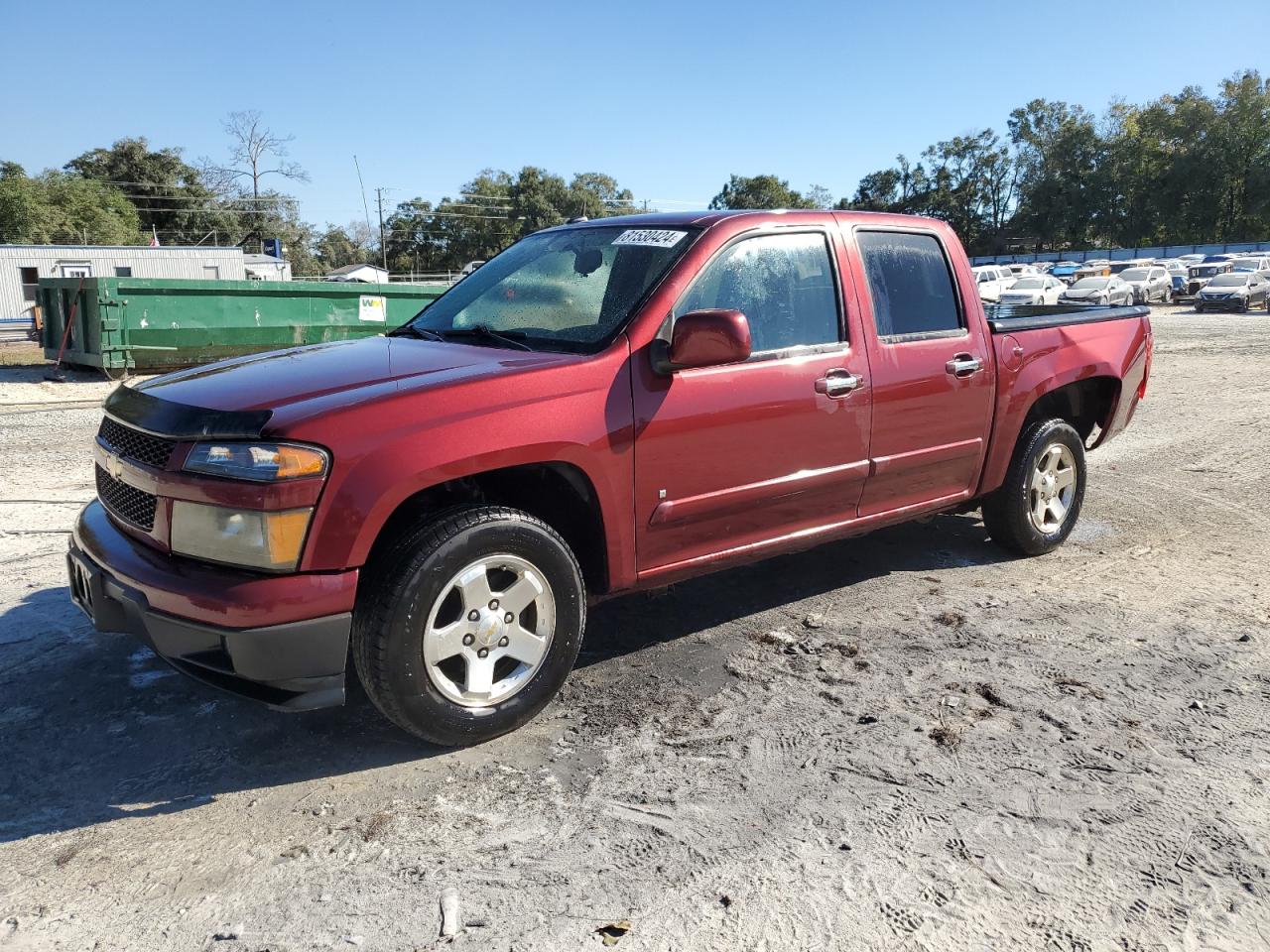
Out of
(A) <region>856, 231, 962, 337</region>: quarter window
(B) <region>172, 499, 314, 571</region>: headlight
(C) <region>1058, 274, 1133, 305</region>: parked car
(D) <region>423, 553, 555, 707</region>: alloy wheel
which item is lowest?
(D) <region>423, 553, 555, 707</region>: alloy wheel

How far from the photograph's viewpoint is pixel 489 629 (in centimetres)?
313

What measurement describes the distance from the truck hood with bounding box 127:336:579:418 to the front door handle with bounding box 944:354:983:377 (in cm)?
204

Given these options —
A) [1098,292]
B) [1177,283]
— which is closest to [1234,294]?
[1098,292]

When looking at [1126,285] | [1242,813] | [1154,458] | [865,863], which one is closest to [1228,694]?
[1242,813]

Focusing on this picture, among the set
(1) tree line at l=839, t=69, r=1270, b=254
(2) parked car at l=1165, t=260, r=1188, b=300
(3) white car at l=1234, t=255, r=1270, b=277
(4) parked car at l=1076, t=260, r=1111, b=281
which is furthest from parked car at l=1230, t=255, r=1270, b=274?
(1) tree line at l=839, t=69, r=1270, b=254

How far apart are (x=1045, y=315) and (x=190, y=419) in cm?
463

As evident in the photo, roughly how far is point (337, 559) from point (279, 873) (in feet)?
2.88

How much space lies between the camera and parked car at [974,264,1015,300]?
33.6 metres

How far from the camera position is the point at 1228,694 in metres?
3.58

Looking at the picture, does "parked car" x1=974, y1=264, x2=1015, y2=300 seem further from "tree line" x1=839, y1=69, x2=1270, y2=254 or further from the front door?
"tree line" x1=839, y1=69, x2=1270, y2=254

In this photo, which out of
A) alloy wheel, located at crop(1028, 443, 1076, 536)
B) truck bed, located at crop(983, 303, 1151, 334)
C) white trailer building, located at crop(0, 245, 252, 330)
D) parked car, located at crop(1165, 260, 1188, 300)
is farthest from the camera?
parked car, located at crop(1165, 260, 1188, 300)

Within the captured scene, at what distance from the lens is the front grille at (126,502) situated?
9.93 ft

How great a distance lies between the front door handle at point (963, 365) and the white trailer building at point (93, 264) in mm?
37672

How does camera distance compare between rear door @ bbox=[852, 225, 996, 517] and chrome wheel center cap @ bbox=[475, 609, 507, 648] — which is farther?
rear door @ bbox=[852, 225, 996, 517]
